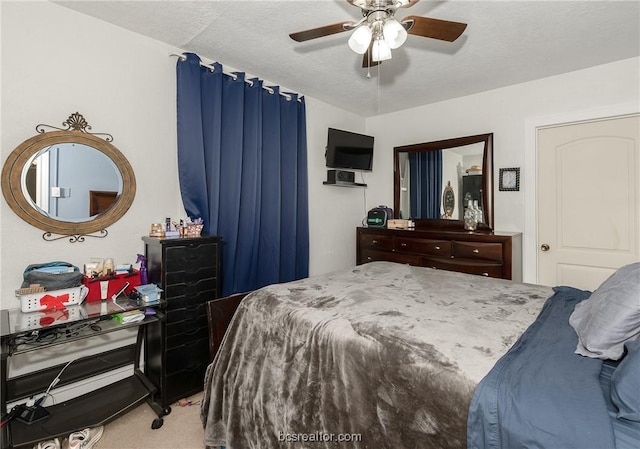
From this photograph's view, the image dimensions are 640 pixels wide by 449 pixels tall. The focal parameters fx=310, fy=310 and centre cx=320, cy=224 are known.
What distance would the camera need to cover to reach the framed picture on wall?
10.6 feet

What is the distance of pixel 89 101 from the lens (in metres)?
2.13

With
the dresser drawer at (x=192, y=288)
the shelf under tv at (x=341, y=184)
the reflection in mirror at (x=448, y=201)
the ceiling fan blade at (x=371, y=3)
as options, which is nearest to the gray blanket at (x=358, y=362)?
the dresser drawer at (x=192, y=288)

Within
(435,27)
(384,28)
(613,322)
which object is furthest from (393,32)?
(613,322)

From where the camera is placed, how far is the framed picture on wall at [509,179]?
10.6 feet

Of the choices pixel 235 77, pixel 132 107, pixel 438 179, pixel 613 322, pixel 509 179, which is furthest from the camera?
pixel 438 179

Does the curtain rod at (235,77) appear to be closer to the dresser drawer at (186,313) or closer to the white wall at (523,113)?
the white wall at (523,113)

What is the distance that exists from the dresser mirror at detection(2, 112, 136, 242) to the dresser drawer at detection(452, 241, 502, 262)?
9.82ft

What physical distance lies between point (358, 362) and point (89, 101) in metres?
2.40

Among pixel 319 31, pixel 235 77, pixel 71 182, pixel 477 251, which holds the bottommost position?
pixel 477 251

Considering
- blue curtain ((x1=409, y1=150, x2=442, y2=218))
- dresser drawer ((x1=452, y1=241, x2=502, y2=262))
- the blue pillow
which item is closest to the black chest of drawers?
the blue pillow

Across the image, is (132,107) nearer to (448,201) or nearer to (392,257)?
(392,257)

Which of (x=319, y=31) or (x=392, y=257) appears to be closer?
(x=319, y=31)

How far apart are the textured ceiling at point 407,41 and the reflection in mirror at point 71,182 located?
0.97 metres

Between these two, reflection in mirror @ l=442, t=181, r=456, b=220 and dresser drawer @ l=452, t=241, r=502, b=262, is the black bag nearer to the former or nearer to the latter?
dresser drawer @ l=452, t=241, r=502, b=262
